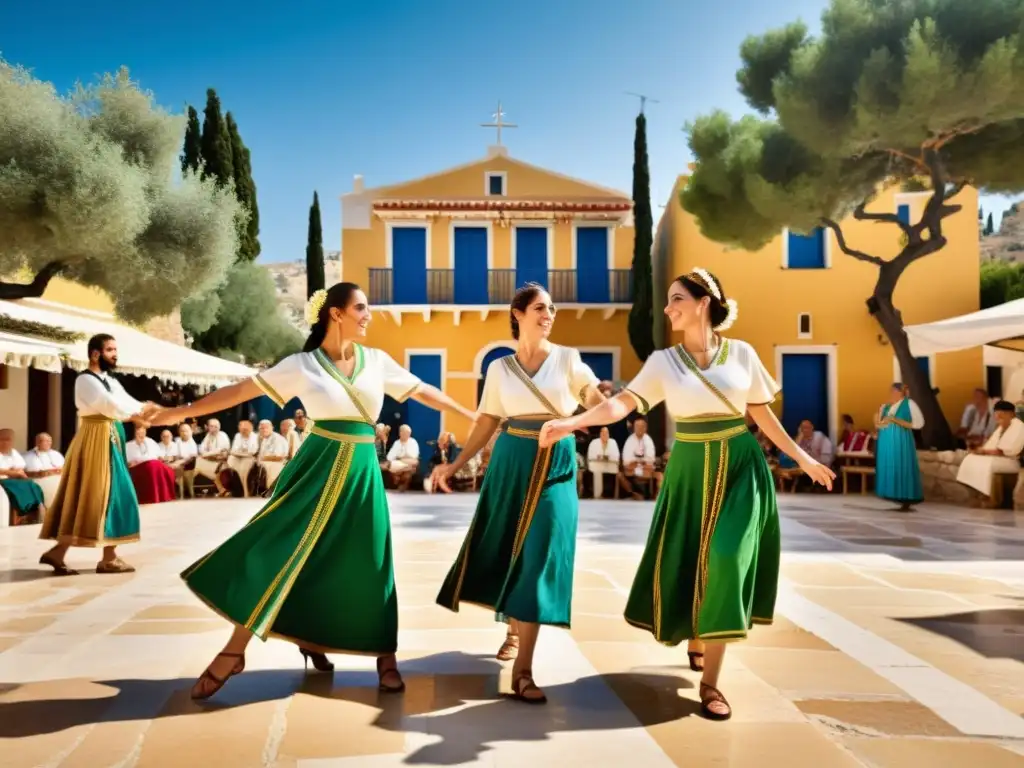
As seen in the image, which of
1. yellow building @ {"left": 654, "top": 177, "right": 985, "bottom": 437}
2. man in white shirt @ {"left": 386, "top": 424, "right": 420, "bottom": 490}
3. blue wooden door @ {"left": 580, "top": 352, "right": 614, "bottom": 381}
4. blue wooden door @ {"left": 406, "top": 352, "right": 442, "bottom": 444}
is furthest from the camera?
blue wooden door @ {"left": 580, "top": 352, "right": 614, "bottom": 381}

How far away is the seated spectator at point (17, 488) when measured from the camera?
1106 cm

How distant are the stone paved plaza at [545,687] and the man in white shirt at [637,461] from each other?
8.19 metres

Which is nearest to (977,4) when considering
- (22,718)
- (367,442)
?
(367,442)

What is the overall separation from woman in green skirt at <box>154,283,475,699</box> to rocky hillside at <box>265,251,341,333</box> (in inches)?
2790

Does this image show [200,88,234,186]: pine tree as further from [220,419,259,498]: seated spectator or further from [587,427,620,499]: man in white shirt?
[587,427,620,499]: man in white shirt

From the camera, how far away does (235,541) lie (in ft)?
13.2

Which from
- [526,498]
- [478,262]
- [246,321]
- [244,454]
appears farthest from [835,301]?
[246,321]

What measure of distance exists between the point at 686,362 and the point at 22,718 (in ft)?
9.79

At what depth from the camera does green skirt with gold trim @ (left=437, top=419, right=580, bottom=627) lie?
13.3 ft

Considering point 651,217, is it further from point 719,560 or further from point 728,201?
point 719,560

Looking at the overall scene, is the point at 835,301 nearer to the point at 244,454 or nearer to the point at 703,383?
the point at 244,454

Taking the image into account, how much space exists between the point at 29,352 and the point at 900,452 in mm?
10816

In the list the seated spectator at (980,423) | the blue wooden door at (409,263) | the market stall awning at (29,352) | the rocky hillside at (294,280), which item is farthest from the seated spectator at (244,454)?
the rocky hillside at (294,280)

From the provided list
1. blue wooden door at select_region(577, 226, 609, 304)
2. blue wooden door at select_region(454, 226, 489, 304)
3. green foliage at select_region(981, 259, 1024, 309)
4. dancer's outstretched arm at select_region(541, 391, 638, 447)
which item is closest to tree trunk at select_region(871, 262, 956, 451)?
blue wooden door at select_region(577, 226, 609, 304)
